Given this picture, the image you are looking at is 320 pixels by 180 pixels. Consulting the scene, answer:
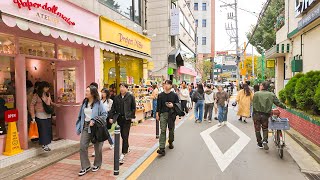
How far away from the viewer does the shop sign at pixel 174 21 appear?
23312mm

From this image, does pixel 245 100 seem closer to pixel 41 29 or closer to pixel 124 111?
pixel 124 111

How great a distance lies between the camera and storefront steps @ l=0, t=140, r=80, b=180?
210 inches

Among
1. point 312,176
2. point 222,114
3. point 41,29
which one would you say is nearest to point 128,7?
point 222,114

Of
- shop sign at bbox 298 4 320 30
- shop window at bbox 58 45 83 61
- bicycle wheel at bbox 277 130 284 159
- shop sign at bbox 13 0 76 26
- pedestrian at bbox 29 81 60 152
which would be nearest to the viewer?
shop sign at bbox 13 0 76 26

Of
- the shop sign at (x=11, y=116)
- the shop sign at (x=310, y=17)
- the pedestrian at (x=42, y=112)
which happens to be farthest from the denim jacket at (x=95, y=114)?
the shop sign at (x=310, y=17)

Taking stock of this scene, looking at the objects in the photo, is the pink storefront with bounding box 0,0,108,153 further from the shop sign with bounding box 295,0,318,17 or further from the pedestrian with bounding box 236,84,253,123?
the shop sign with bounding box 295,0,318,17

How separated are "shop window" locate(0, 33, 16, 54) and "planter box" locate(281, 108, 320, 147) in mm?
7994

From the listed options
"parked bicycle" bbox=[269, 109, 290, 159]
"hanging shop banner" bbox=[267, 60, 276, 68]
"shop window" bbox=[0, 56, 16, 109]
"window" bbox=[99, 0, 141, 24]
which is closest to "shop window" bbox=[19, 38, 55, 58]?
"shop window" bbox=[0, 56, 16, 109]

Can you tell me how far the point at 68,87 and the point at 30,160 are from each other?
9.24ft

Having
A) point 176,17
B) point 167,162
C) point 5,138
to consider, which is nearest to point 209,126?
point 167,162

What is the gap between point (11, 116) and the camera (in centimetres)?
603

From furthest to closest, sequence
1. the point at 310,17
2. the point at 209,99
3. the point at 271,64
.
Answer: the point at 271,64 → the point at 209,99 → the point at 310,17

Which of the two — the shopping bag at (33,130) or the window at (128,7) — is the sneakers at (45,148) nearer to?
the shopping bag at (33,130)

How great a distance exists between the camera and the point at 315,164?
19.1 ft
